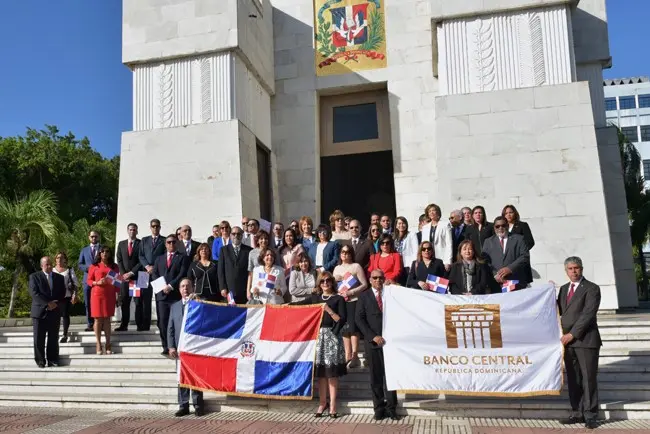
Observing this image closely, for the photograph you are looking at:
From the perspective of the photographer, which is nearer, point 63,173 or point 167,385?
point 167,385

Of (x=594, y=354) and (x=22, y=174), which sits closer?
(x=594, y=354)

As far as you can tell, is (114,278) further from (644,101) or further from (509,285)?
(644,101)

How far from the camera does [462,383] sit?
268 inches

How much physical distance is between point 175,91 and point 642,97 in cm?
7229

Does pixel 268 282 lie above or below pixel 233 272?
below

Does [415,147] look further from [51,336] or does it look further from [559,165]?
[51,336]

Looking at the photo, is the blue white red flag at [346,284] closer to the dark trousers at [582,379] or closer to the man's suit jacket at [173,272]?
the dark trousers at [582,379]

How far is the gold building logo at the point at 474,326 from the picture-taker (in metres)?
6.83

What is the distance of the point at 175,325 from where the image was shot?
7.87 m

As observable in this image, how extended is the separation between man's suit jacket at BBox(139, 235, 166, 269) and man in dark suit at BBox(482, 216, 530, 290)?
218 inches

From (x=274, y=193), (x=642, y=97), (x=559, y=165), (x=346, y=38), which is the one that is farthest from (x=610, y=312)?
(x=642, y=97)

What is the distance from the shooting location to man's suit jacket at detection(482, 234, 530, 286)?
813 cm

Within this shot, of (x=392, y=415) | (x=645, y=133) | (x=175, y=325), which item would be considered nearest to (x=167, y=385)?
(x=175, y=325)

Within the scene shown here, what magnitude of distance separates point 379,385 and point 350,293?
1.27 m
